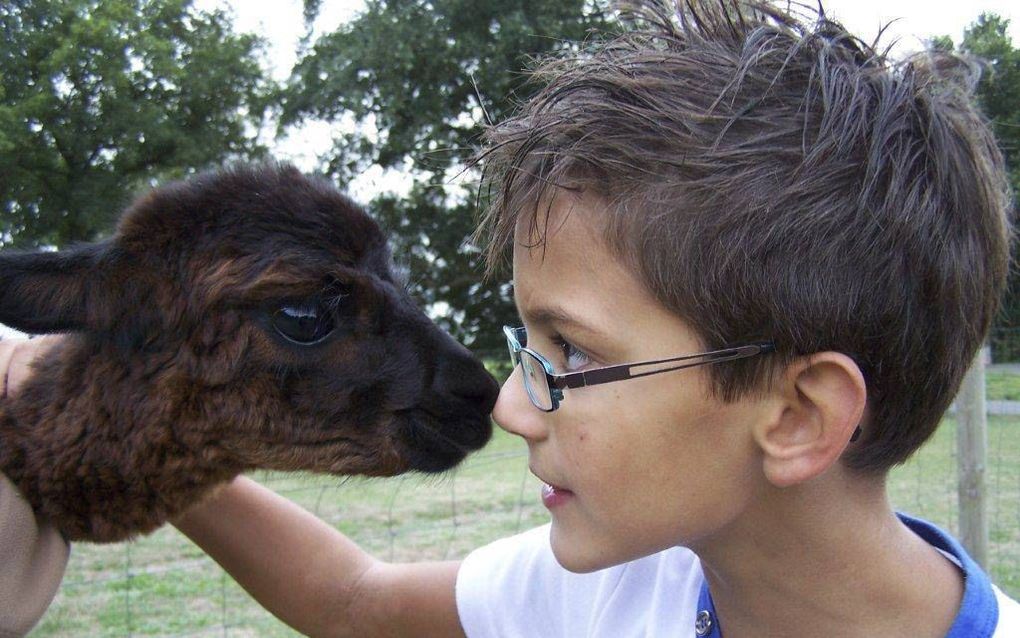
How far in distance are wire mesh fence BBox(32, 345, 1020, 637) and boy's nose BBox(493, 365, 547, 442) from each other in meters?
2.28

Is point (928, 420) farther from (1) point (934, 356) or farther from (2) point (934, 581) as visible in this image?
(2) point (934, 581)

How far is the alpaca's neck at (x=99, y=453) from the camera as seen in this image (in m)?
2.07

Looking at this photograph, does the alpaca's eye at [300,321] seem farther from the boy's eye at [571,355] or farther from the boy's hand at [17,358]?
the boy's eye at [571,355]

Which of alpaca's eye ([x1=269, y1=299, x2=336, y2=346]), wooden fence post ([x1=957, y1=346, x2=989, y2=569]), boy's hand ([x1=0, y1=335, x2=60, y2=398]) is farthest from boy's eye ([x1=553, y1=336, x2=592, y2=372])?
wooden fence post ([x1=957, y1=346, x2=989, y2=569])

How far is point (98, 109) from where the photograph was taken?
621 cm

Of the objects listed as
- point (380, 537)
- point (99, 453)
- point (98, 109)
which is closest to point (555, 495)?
Result: point (99, 453)

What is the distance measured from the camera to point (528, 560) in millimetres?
2086

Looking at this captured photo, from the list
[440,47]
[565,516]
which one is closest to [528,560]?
[565,516]

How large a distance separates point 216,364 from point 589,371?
48.1 inches

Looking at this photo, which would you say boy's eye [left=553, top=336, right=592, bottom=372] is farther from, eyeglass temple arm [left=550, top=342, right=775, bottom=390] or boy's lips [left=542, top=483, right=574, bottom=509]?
boy's lips [left=542, top=483, right=574, bottom=509]

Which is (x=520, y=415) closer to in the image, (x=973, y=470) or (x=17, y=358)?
(x=17, y=358)

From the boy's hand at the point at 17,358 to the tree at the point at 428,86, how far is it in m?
8.26

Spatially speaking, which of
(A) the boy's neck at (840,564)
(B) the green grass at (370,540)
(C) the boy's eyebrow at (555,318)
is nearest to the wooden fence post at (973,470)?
(B) the green grass at (370,540)

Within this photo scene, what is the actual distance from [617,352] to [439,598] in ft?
3.45
